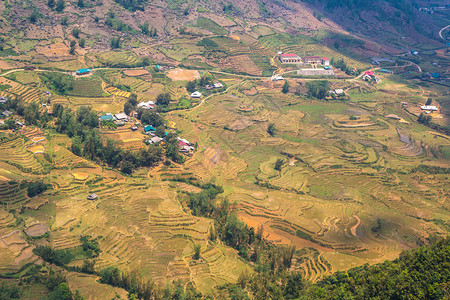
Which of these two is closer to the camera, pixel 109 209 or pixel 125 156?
pixel 109 209

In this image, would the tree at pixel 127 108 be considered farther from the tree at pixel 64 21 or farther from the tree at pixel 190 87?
the tree at pixel 64 21

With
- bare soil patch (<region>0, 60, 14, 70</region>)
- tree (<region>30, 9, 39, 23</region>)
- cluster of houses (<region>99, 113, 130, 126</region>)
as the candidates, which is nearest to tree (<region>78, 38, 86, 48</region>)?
tree (<region>30, 9, 39, 23</region>)

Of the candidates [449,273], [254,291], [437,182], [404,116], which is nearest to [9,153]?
[254,291]

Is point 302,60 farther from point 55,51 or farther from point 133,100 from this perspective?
point 55,51

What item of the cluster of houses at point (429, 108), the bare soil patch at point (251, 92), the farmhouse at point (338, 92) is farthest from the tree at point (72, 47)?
the cluster of houses at point (429, 108)

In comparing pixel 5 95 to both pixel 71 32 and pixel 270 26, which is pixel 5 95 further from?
pixel 270 26

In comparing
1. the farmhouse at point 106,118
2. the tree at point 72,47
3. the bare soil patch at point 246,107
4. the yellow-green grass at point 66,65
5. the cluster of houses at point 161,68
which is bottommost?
the bare soil patch at point 246,107
